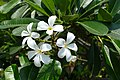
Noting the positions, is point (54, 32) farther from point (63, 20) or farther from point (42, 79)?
point (42, 79)

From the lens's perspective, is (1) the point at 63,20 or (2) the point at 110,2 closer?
(1) the point at 63,20

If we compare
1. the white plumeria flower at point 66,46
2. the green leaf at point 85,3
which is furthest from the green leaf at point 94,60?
the white plumeria flower at point 66,46

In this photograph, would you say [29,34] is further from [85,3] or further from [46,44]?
[85,3]

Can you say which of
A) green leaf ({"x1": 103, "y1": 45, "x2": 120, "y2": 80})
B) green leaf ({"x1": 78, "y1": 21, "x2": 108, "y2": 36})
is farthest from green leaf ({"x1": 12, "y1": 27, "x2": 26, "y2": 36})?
green leaf ({"x1": 103, "y1": 45, "x2": 120, "y2": 80})

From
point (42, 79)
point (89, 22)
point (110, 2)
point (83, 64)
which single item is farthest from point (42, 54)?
point (83, 64)

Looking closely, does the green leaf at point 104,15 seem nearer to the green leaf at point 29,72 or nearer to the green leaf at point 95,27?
the green leaf at point 95,27
